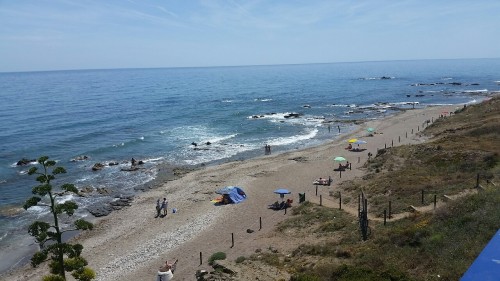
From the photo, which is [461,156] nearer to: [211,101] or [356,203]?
[356,203]

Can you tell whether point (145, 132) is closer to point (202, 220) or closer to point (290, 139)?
point (290, 139)

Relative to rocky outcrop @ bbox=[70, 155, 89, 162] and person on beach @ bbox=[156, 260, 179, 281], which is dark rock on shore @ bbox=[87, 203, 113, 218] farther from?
rocky outcrop @ bbox=[70, 155, 89, 162]

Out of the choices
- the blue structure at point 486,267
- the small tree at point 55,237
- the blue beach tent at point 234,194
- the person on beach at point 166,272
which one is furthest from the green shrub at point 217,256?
the blue structure at point 486,267

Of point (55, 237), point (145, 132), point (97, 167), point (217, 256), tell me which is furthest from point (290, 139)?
point (55, 237)

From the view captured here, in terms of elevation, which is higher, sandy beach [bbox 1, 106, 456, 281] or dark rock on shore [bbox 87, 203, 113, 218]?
sandy beach [bbox 1, 106, 456, 281]

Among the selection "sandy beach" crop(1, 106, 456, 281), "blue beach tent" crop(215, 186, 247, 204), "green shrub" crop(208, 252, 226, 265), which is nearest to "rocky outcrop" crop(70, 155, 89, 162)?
"sandy beach" crop(1, 106, 456, 281)

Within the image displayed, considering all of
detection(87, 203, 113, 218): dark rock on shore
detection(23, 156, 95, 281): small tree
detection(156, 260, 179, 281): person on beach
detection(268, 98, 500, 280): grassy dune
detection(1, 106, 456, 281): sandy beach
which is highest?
detection(23, 156, 95, 281): small tree

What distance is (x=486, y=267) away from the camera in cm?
924

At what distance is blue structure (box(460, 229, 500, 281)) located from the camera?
8938mm

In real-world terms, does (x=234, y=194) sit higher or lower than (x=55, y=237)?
lower

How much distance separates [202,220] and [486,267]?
23.6 meters

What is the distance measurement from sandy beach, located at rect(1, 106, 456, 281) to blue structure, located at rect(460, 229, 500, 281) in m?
13.2

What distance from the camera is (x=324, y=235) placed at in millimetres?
22656

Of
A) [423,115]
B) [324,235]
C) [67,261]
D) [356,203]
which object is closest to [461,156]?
[356,203]
